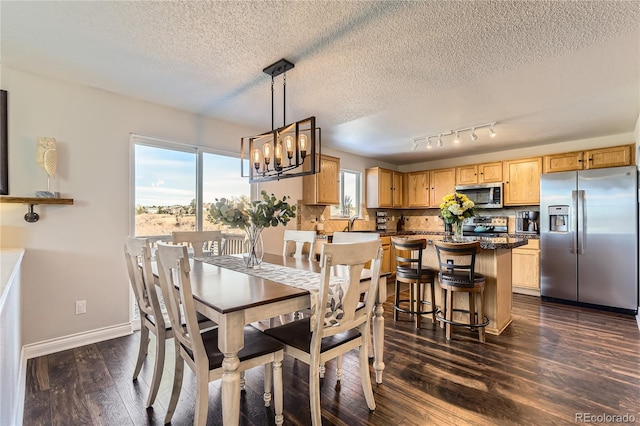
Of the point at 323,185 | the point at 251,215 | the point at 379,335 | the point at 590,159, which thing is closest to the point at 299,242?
the point at 251,215

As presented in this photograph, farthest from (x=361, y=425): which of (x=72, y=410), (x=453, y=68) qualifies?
(x=453, y=68)

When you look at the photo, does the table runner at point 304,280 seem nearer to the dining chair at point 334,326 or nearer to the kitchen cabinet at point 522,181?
the dining chair at point 334,326

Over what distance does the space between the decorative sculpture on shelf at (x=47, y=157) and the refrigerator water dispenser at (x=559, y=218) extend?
5.92 m

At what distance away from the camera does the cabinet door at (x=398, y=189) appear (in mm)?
6340

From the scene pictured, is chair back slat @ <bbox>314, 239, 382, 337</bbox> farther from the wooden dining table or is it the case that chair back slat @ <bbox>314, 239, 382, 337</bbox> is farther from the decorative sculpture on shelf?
the decorative sculpture on shelf

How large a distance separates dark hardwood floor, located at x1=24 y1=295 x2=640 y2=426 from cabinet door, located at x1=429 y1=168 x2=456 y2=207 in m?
3.37

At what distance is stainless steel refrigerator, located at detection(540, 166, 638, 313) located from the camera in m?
3.79

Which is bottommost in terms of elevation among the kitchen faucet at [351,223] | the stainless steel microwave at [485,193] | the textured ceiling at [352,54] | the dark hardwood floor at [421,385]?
the dark hardwood floor at [421,385]

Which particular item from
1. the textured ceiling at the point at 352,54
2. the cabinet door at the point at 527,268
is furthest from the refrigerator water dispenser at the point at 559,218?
the textured ceiling at the point at 352,54

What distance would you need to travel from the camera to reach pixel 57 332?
2.74 metres

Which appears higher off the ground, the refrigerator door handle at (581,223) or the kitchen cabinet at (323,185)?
the kitchen cabinet at (323,185)

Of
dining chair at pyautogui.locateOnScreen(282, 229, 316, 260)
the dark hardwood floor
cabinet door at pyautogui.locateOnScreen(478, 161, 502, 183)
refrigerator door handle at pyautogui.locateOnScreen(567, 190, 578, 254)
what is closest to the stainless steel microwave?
cabinet door at pyautogui.locateOnScreen(478, 161, 502, 183)

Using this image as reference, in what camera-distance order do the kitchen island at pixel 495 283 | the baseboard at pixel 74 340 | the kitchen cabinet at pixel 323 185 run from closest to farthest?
the baseboard at pixel 74 340 < the kitchen island at pixel 495 283 < the kitchen cabinet at pixel 323 185

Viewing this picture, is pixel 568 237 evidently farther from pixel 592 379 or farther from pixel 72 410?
pixel 72 410
